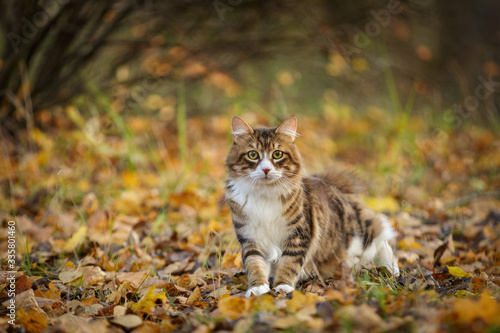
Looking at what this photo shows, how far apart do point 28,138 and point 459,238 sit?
4497mm

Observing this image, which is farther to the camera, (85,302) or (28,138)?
(28,138)

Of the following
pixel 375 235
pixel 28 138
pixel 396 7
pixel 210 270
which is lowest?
pixel 210 270

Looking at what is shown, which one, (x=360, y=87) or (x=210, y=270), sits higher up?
(x=360, y=87)

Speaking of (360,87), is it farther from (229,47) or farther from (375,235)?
(375,235)

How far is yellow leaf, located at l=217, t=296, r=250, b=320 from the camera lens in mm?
2074

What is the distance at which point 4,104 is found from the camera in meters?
5.33

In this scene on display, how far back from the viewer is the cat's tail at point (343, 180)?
334 centimetres

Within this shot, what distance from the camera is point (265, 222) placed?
272 centimetres

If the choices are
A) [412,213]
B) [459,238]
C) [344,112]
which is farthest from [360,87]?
[459,238]

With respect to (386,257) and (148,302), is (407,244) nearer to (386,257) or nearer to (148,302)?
(386,257)

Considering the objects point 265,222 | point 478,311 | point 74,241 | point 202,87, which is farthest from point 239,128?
point 202,87

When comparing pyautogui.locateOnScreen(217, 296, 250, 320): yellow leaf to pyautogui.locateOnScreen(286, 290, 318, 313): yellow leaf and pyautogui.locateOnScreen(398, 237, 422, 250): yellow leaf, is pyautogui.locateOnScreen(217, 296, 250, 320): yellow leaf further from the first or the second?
pyautogui.locateOnScreen(398, 237, 422, 250): yellow leaf

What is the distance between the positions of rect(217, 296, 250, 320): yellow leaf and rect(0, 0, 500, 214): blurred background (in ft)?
8.19

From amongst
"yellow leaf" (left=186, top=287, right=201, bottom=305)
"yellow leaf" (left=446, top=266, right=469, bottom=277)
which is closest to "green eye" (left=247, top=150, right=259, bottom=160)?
"yellow leaf" (left=186, top=287, right=201, bottom=305)
